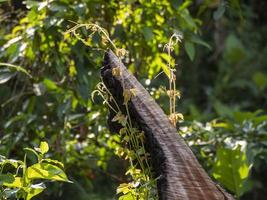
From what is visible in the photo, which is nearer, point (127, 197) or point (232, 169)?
point (127, 197)

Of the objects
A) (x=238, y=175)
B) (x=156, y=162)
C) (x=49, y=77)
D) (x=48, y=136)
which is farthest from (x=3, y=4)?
(x=156, y=162)

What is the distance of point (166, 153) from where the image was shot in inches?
59.1

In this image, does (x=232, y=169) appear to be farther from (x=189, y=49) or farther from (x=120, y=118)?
(x=120, y=118)

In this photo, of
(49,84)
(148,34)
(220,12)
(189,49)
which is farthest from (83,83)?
(220,12)

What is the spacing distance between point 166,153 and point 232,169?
0.66m

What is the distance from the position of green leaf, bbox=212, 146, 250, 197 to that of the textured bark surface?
583 millimetres

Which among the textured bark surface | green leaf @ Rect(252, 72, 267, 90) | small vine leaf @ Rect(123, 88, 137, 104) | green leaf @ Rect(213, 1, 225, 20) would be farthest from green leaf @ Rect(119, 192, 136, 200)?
green leaf @ Rect(252, 72, 267, 90)

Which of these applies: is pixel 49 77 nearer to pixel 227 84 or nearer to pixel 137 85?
pixel 137 85

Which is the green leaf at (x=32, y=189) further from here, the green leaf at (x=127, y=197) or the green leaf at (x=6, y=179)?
the green leaf at (x=127, y=197)

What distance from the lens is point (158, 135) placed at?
1.53 m

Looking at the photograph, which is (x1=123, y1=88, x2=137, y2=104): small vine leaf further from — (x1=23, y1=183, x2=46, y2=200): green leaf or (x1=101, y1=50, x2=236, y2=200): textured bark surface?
(x1=23, y1=183, x2=46, y2=200): green leaf

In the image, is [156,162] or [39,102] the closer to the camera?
[156,162]

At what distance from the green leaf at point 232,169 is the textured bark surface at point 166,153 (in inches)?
23.0

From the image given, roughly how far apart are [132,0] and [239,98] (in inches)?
163
